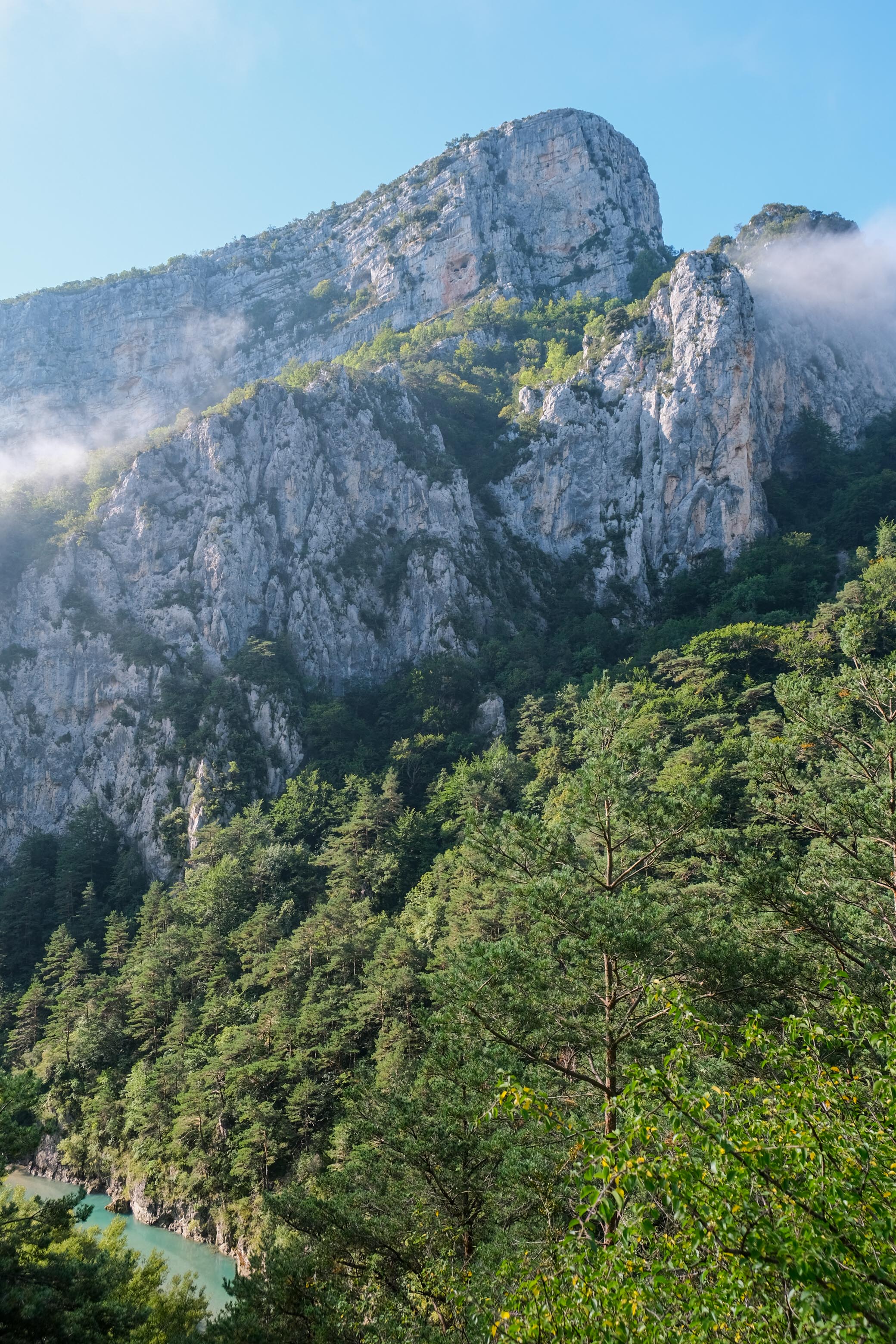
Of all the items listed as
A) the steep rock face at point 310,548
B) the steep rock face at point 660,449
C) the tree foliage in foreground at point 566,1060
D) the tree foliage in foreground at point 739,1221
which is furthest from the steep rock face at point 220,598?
the tree foliage in foreground at point 739,1221

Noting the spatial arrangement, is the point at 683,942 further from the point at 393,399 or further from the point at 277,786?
the point at 393,399

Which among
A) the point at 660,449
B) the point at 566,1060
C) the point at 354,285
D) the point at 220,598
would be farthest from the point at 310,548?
the point at 354,285

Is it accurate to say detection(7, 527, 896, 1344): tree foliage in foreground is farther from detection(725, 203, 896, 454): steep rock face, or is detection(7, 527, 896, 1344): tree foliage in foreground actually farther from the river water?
detection(725, 203, 896, 454): steep rock face

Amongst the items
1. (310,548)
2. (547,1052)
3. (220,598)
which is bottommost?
(547,1052)

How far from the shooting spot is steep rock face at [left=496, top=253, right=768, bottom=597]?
5450 cm

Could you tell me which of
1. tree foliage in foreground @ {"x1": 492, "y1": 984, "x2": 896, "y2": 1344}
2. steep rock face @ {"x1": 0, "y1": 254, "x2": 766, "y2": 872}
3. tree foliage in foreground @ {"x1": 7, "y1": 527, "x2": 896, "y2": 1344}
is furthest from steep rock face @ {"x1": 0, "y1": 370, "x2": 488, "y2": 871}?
tree foliage in foreground @ {"x1": 492, "y1": 984, "x2": 896, "y2": 1344}

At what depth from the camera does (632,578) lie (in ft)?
182

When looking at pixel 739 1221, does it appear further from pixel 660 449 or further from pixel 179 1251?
pixel 660 449

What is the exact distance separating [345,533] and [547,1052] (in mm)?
51652

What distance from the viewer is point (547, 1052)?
10.8 meters

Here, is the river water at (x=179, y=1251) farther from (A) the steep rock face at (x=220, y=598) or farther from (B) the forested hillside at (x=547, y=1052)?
(A) the steep rock face at (x=220, y=598)

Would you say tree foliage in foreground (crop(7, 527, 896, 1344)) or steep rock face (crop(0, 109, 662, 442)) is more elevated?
steep rock face (crop(0, 109, 662, 442))

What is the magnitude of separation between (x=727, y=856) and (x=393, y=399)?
61365mm

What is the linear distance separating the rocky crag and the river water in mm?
21201
